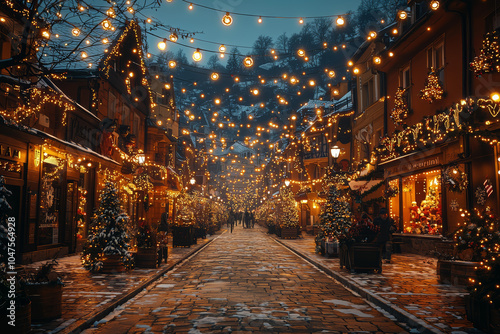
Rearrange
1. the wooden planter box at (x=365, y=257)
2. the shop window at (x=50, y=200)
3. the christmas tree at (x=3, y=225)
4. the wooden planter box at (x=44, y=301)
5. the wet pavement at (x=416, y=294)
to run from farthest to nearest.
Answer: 1. the shop window at (x=50, y=200)
2. the wooden planter box at (x=365, y=257)
3. the wet pavement at (x=416, y=294)
4. the wooden planter box at (x=44, y=301)
5. the christmas tree at (x=3, y=225)

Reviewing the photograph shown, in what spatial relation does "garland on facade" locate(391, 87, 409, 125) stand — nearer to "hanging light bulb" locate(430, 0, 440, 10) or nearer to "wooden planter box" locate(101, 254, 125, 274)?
"hanging light bulb" locate(430, 0, 440, 10)

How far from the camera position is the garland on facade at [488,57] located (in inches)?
528

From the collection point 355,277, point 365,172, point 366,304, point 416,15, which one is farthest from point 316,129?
point 366,304

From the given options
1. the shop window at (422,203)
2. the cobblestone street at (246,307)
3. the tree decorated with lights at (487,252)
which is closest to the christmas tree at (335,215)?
the shop window at (422,203)

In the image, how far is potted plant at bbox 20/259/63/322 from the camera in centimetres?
702

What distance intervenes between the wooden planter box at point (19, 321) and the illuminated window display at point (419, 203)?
15.6 m

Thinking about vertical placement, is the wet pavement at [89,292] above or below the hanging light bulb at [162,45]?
below

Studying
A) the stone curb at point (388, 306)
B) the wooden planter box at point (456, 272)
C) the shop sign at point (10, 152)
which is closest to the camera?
the stone curb at point (388, 306)

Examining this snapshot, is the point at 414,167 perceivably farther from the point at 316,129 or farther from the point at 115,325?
the point at 316,129

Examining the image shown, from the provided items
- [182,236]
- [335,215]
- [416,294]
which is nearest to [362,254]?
[416,294]

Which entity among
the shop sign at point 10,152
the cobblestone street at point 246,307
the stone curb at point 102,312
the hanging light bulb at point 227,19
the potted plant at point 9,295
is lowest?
the cobblestone street at point 246,307

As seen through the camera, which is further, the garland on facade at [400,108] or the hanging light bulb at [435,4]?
the garland on facade at [400,108]

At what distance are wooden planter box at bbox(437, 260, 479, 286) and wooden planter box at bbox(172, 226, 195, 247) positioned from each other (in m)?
14.9

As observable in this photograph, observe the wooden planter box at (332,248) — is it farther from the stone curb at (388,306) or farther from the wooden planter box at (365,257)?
the wooden planter box at (365,257)
